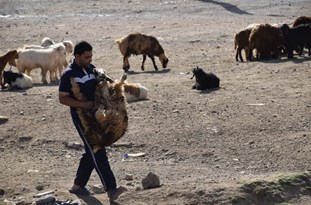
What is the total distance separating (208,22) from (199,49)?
17.3ft

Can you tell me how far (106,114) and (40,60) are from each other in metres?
10.4

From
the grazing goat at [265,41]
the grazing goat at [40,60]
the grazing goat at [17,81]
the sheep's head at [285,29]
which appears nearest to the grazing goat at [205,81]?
the grazing goat at [17,81]

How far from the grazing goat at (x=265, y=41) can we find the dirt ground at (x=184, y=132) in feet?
1.65

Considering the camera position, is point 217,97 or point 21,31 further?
point 21,31

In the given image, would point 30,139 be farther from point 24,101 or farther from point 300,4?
point 300,4

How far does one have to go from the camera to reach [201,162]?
41.5ft

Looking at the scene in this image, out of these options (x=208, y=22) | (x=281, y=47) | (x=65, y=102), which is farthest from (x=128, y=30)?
(x=65, y=102)

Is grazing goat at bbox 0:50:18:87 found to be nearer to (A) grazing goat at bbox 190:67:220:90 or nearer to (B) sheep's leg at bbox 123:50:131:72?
(B) sheep's leg at bbox 123:50:131:72

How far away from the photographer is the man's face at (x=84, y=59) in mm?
10305

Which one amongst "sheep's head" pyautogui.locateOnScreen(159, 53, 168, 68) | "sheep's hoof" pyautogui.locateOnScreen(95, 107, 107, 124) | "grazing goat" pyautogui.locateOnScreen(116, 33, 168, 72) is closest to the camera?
"sheep's hoof" pyautogui.locateOnScreen(95, 107, 107, 124)

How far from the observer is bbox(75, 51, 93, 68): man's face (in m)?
10.3

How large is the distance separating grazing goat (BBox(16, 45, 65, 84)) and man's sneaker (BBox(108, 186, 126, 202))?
1013 centimetres

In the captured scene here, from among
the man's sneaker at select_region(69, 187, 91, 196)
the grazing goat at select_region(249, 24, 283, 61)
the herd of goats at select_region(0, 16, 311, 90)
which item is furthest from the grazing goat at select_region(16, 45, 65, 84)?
the man's sneaker at select_region(69, 187, 91, 196)

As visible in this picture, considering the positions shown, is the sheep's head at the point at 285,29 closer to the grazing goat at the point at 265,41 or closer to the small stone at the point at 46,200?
the grazing goat at the point at 265,41
